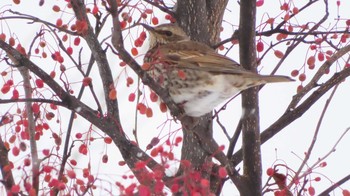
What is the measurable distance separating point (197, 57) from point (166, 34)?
36 cm

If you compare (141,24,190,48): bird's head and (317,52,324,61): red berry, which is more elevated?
(141,24,190,48): bird's head

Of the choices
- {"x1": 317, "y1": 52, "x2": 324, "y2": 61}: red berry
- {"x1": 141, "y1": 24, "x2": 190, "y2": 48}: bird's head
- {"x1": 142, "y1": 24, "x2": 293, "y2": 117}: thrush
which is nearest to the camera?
{"x1": 142, "y1": 24, "x2": 293, "y2": 117}: thrush

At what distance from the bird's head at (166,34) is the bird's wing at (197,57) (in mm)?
108

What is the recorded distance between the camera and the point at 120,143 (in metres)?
3.16

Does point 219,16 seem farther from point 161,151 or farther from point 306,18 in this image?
point 306,18

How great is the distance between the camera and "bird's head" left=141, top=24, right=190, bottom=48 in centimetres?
408

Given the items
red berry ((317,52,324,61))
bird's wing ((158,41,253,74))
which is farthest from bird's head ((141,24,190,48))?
red berry ((317,52,324,61))

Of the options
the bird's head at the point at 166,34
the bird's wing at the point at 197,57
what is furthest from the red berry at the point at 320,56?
the bird's head at the point at 166,34

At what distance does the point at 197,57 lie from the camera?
3.88 metres

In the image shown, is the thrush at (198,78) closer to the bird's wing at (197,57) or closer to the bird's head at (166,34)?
the bird's wing at (197,57)

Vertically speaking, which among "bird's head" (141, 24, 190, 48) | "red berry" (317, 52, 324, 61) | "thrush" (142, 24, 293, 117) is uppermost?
"bird's head" (141, 24, 190, 48)

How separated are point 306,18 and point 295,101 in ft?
17.3

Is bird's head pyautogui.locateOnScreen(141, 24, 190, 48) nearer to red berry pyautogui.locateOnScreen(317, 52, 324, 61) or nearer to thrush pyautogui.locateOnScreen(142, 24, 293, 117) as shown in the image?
thrush pyautogui.locateOnScreen(142, 24, 293, 117)

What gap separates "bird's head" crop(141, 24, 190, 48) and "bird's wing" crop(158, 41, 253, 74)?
0.11 metres
